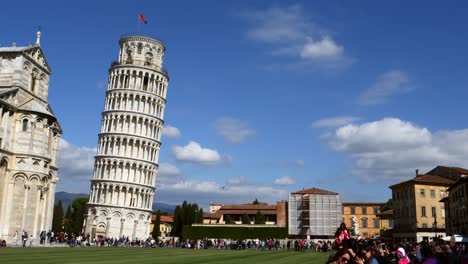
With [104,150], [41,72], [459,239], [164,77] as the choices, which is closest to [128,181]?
[104,150]

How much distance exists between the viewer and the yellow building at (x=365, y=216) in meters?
107

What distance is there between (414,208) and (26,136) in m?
60.0

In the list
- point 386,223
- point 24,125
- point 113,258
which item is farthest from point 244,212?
point 113,258

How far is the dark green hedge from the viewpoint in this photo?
266 ft

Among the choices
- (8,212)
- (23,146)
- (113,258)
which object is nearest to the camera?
(113,258)

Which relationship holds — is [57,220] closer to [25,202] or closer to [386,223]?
[25,202]

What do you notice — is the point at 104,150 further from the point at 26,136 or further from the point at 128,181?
the point at 26,136

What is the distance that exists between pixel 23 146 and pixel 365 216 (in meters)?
85.0

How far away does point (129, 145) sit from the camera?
81.4 m

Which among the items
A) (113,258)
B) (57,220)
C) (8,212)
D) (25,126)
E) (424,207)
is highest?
(25,126)

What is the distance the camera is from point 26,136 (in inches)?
1790

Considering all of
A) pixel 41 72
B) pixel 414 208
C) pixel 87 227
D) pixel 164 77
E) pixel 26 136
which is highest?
pixel 164 77

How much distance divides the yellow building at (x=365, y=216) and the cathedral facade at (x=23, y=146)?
77.0 meters

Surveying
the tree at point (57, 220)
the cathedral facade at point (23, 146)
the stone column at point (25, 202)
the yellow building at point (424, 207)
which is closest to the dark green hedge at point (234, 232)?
the yellow building at point (424, 207)
